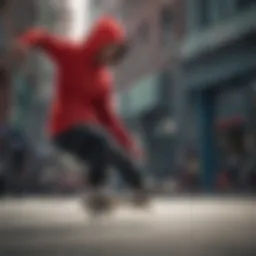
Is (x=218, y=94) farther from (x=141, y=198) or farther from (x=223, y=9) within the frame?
(x=141, y=198)

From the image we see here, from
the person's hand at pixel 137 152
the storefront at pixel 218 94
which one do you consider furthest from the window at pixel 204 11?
the person's hand at pixel 137 152

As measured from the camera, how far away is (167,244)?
3.64 feet

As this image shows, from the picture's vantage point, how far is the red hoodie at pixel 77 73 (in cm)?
190

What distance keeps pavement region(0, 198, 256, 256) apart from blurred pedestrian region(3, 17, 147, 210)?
127mm

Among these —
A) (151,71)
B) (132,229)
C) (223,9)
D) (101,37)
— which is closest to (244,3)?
(223,9)

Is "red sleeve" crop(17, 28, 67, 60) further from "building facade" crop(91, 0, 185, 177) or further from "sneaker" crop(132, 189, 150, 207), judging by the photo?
"sneaker" crop(132, 189, 150, 207)

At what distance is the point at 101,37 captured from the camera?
192 centimetres

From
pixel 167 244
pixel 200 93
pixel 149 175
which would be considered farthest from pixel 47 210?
pixel 167 244

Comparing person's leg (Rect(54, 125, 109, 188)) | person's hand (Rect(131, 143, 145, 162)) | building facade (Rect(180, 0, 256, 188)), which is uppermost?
building facade (Rect(180, 0, 256, 188))

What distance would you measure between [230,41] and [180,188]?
1.56 feet

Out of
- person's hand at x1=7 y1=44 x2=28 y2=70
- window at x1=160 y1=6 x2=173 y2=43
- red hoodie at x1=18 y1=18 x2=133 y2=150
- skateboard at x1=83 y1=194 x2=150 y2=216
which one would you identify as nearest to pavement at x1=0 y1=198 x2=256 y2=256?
skateboard at x1=83 y1=194 x2=150 y2=216

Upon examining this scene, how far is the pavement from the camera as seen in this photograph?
3.45 ft

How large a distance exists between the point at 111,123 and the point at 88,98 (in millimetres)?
104

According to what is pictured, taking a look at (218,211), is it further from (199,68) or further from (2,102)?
(2,102)
